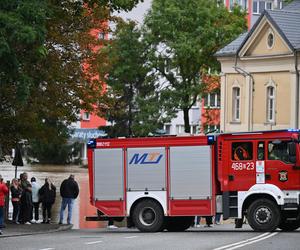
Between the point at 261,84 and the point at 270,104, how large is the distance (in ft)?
3.88

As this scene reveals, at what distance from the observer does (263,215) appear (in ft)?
101

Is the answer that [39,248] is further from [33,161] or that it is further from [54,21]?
[33,161]

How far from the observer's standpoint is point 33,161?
345 ft

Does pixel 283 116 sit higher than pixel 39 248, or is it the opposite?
pixel 283 116

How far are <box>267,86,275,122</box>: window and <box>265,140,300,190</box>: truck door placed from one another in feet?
91.5

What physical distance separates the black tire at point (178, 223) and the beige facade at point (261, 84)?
79.1ft

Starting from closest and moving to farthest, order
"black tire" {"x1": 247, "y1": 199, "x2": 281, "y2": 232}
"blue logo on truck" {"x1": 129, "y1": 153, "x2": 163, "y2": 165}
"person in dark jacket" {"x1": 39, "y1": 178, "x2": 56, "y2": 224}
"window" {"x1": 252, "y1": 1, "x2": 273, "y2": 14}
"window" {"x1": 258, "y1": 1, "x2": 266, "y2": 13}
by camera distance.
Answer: "black tire" {"x1": 247, "y1": 199, "x2": 281, "y2": 232} < "blue logo on truck" {"x1": 129, "y1": 153, "x2": 163, "y2": 165} < "person in dark jacket" {"x1": 39, "y1": 178, "x2": 56, "y2": 224} < "window" {"x1": 252, "y1": 1, "x2": 273, "y2": 14} < "window" {"x1": 258, "y1": 1, "x2": 266, "y2": 13}

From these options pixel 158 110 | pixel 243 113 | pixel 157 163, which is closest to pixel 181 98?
pixel 158 110

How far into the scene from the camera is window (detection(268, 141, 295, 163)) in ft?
101

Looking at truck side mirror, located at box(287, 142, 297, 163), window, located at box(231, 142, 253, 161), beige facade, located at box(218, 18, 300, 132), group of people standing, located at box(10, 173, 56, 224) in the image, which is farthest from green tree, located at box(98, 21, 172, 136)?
truck side mirror, located at box(287, 142, 297, 163)

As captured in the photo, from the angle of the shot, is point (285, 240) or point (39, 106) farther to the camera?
point (39, 106)

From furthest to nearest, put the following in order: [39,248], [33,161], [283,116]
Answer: [33,161]
[283,116]
[39,248]

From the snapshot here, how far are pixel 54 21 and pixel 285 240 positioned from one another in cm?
1139

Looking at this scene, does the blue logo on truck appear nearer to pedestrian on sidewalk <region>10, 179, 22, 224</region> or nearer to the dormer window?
pedestrian on sidewalk <region>10, 179, 22, 224</region>
